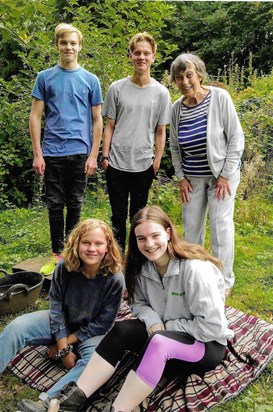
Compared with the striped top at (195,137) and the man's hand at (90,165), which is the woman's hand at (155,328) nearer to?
the striped top at (195,137)

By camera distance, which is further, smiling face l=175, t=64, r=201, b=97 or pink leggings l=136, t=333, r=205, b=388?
smiling face l=175, t=64, r=201, b=97

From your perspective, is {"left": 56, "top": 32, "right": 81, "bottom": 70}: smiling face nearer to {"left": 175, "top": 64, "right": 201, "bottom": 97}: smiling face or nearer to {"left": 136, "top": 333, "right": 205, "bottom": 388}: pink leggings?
{"left": 175, "top": 64, "right": 201, "bottom": 97}: smiling face

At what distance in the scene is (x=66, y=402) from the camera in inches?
96.3

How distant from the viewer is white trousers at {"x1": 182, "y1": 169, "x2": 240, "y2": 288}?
3.53 meters

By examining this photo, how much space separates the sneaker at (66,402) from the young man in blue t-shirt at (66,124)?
64.7 inches

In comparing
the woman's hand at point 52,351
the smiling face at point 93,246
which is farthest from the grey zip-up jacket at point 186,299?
the woman's hand at point 52,351

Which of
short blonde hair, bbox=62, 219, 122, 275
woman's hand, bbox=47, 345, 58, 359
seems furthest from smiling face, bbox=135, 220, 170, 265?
woman's hand, bbox=47, 345, 58, 359

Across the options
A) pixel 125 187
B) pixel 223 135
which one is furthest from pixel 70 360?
pixel 223 135

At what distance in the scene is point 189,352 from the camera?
8.45ft

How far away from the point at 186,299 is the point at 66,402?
0.85 meters

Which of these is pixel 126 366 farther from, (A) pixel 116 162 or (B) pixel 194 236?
(A) pixel 116 162

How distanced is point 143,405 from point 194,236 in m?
1.46

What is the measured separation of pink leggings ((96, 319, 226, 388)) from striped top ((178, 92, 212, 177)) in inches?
50.8

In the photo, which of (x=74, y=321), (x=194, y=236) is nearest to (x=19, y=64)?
(x=194, y=236)
